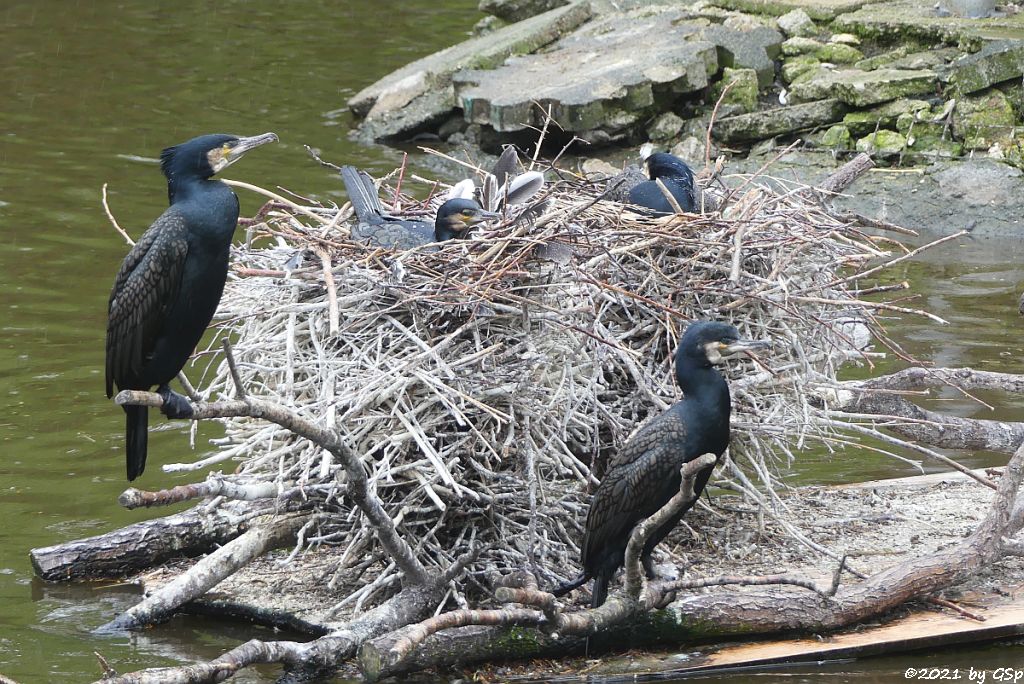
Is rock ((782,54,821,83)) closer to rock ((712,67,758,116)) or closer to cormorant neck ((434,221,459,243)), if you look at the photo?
rock ((712,67,758,116))

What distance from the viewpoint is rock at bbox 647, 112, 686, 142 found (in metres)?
13.1

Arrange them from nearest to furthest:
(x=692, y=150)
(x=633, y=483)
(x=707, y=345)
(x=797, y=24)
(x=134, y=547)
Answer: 1. (x=707, y=345)
2. (x=633, y=483)
3. (x=134, y=547)
4. (x=692, y=150)
5. (x=797, y=24)

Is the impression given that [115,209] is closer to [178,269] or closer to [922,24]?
[922,24]

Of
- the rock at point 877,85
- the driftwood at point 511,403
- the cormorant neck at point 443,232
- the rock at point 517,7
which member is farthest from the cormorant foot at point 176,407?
the rock at point 517,7

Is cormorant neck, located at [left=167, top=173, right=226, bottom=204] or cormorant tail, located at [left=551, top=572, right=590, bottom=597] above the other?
cormorant neck, located at [left=167, top=173, right=226, bottom=204]

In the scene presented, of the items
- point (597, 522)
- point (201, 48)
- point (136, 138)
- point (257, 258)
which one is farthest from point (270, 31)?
point (597, 522)

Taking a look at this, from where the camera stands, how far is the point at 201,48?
58.7 ft

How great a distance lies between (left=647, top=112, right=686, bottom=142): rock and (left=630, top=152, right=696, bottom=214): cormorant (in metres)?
6.53

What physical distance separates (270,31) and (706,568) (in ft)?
47.2

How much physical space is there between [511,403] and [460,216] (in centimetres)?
85

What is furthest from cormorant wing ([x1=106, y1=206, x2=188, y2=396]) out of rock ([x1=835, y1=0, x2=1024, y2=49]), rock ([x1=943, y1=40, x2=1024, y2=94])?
rock ([x1=835, y1=0, x2=1024, y2=49])

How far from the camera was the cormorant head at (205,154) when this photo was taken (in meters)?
4.74

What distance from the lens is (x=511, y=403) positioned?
222 inches

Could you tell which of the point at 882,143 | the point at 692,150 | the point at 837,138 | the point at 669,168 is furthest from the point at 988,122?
the point at 669,168
